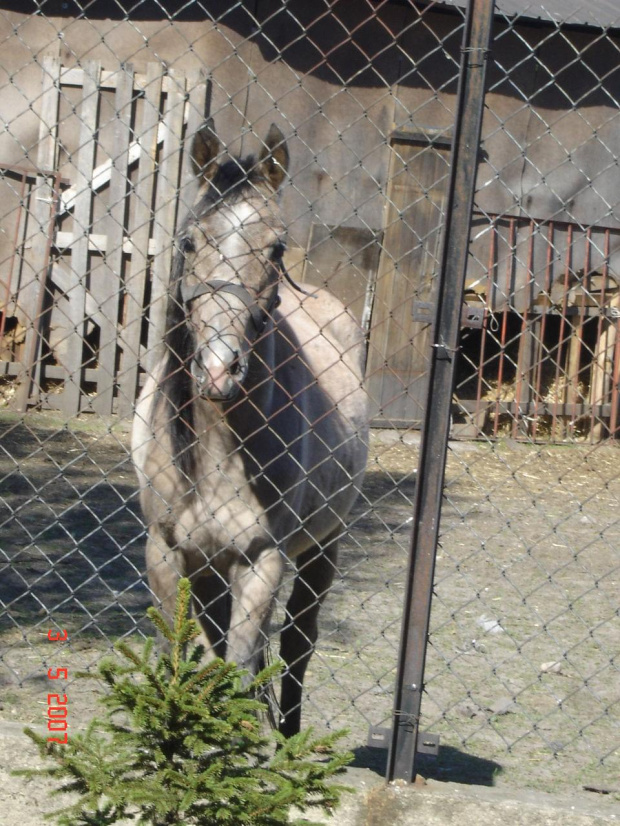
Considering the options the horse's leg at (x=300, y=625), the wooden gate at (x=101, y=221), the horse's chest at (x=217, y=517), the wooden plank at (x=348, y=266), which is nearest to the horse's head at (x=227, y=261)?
the horse's chest at (x=217, y=517)

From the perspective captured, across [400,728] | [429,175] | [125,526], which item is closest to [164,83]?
[429,175]

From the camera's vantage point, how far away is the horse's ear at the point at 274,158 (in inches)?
124

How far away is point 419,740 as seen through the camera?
264 cm

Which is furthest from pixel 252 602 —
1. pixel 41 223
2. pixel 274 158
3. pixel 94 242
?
pixel 41 223

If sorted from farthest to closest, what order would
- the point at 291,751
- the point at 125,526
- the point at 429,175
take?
1. the point at 429,175
2. the point at 125,526
3. the point at 291,751

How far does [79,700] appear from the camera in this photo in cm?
372

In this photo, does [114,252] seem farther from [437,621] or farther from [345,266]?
[437,621]

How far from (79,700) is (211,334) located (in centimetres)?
169

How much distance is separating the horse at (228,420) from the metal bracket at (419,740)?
422 millimetres

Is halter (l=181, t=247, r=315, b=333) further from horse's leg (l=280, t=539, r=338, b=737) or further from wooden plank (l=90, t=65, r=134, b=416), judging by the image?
wooden plank (l=90, t=65, r=134, b=416)

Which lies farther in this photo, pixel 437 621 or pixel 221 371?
pixel 437 621

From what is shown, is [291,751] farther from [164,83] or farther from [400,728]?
[164,83]

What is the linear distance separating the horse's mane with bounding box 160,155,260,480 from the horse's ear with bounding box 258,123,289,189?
6 centimetres

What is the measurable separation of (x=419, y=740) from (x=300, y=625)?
57.6 inches
